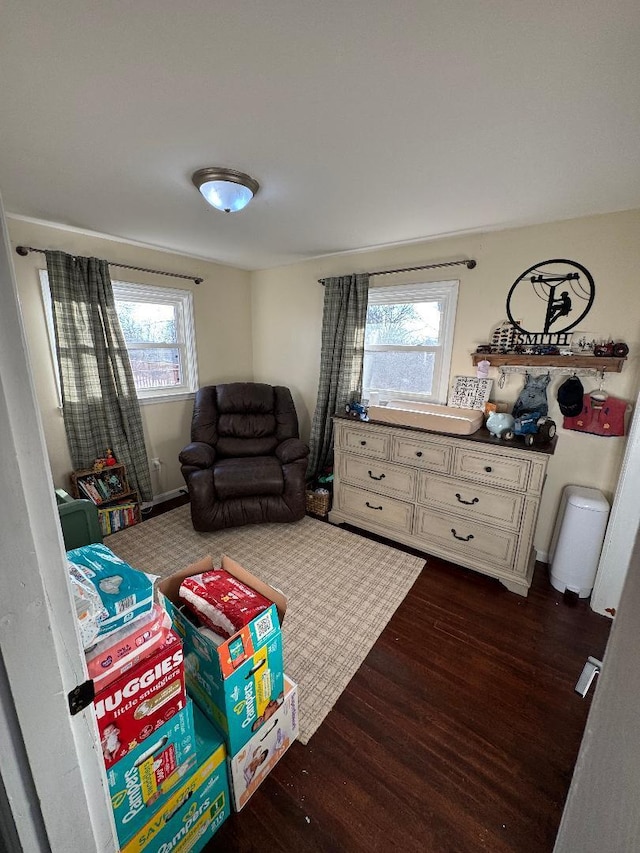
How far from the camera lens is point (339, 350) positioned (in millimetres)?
3102

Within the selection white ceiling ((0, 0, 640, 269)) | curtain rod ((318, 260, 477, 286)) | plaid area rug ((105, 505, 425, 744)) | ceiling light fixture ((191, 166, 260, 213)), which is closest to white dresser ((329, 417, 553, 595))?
plaid area rug ((105, 505, 425, 744))

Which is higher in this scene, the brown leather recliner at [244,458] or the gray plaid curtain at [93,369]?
the gray plaid curtain at [93,369]

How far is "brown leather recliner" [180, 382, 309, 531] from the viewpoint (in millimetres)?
2648

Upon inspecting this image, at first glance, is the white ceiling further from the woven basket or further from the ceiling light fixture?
the woven basket

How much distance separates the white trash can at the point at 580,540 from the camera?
2.01 metres

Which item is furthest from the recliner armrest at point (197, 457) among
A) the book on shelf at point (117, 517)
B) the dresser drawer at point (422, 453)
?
the dresser drawer at point (422, 453)

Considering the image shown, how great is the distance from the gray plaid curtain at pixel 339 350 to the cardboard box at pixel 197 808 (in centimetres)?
235

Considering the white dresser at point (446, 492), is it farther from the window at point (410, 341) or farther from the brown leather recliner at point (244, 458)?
the window at point (410, 341)

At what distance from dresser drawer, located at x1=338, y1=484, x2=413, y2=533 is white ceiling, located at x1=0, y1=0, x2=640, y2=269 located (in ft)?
6.49

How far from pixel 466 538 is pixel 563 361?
129cm

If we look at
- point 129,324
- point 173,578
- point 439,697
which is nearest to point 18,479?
point 173,578

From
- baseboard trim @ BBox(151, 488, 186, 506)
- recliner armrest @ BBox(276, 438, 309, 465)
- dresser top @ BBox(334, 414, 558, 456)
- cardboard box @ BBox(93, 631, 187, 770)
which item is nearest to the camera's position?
cardboard box @ BBox(93, 631, 187, 770)

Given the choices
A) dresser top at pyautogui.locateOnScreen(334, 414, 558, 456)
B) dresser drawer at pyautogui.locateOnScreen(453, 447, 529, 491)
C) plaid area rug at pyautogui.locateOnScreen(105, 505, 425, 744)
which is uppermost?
dresser top at pyautogui.locateOnScreen(334, 414, 558, 456)

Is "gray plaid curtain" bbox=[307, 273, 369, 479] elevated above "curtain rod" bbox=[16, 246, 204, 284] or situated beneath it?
situated beneath
